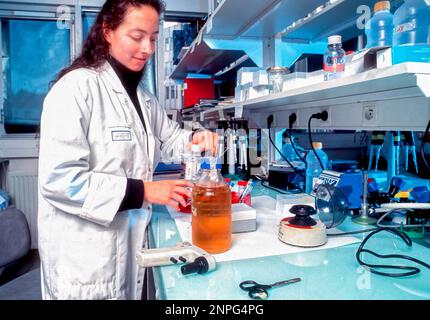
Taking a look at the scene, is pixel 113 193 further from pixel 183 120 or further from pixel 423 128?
pixel 183 120

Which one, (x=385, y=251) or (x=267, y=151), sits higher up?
(x=267, y=151)

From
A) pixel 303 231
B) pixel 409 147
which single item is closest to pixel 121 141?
pixel 303 231

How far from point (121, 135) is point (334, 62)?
69cm

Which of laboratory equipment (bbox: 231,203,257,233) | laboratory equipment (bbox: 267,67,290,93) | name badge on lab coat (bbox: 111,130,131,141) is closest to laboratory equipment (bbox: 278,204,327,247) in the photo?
laboratory equipment (bbox: 231,203,257,233)

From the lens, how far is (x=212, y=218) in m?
0.81

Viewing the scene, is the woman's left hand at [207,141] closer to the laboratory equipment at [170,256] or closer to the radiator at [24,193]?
the laboratory equipment at [170,256]

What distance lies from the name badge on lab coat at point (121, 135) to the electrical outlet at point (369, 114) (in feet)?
2.74

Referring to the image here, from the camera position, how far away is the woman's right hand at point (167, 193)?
0.96 m

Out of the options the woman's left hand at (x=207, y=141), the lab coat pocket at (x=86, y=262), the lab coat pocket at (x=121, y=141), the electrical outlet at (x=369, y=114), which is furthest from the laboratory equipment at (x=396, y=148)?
the lab coat pocket at (x=86, y=262)

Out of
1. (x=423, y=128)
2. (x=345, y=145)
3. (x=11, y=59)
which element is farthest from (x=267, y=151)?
(x=11, y=59)

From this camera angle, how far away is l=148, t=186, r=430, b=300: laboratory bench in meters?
0.63

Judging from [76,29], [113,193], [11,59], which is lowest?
[113,193]
